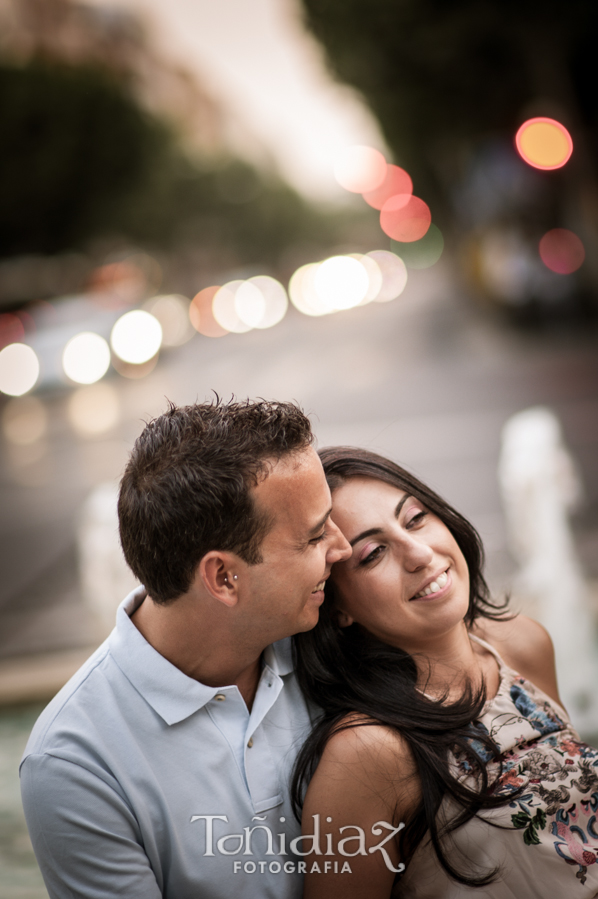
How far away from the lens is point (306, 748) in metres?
2.05

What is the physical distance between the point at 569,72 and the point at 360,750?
657 inches

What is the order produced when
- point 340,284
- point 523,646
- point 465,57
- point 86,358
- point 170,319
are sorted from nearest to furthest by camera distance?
point 523,646 < point 465,57 < point 86,358 < point 170,319 < point 340,284

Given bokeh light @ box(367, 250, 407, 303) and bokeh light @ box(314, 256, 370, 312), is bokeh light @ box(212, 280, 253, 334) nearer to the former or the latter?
bokeh light @ box(314, 256, 370, 312)

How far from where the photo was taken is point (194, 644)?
2037mm

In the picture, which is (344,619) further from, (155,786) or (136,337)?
(136,337)

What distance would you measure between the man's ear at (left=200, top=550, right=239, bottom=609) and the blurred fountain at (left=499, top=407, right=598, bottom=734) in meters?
2.92

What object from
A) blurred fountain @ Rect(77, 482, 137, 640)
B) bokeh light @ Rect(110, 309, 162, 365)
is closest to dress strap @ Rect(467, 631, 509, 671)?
blurred fountain @ Rect(77, 482, 137, 640)

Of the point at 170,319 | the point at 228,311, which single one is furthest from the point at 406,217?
the point at 170,319

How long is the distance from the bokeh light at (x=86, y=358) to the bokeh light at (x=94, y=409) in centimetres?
33

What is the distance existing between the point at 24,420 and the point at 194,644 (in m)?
14.8

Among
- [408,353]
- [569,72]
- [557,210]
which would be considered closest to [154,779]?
[569,72]

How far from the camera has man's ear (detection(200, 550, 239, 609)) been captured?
1.97m

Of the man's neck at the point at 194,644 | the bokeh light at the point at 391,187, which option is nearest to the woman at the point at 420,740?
the man's neck at the point at 194,644

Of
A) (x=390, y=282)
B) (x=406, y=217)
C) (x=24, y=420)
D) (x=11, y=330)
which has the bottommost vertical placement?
(x=24, y=420)
